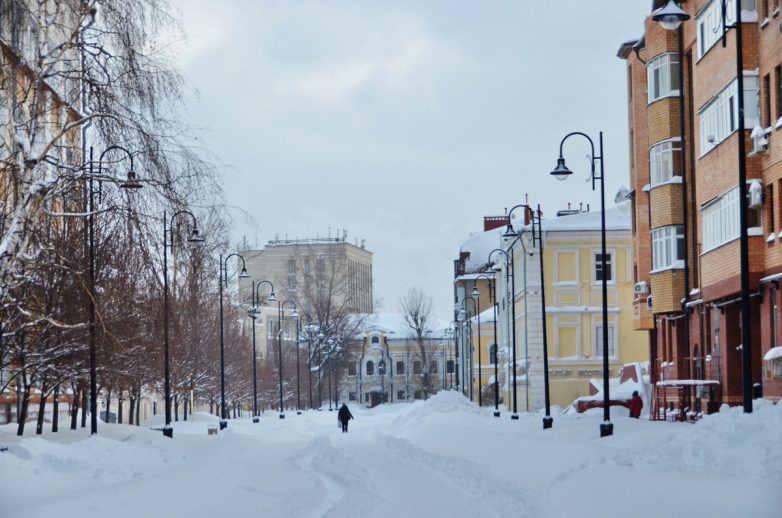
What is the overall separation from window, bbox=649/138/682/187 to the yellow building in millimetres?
28074

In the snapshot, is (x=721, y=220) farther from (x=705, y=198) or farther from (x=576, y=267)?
(x=576, y=267)

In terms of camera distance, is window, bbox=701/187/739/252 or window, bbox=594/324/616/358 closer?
window, bbox=701/187/739/252

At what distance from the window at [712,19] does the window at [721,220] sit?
15.4 ft

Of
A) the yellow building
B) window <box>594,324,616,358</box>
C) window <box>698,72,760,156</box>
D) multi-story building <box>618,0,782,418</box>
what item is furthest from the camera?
window <box>594,324,616,358</box>

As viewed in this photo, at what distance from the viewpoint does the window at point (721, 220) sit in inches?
1438

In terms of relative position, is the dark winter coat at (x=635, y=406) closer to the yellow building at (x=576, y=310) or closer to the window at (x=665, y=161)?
the window at (x=665, y=161)

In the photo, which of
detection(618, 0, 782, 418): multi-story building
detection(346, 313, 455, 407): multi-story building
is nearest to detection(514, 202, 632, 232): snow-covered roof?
detection(618, 0, 782, 418): multi-story building

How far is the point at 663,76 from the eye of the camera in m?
45.8

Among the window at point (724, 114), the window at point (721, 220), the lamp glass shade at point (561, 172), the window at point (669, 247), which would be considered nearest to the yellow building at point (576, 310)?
the window at point (669, 247)

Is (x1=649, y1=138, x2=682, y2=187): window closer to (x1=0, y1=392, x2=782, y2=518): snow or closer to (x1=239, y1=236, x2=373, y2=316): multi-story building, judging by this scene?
(x1=0, y1=392, x2=782, y2=518): snow

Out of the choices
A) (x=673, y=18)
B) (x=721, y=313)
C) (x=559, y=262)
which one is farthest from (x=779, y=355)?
(x=559, y=262)

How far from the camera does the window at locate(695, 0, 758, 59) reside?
118 feet

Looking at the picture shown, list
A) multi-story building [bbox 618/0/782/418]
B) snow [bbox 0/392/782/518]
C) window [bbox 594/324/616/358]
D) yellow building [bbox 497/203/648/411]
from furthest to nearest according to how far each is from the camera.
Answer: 1. window [bbox 594/324/616/358]
2. yellow building [bbox 497/203/648/411]
3. multi-story building [bbox 618/0/782/418]
4. snow [bbox 0/392/782/518]

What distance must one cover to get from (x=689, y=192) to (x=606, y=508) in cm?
2898
